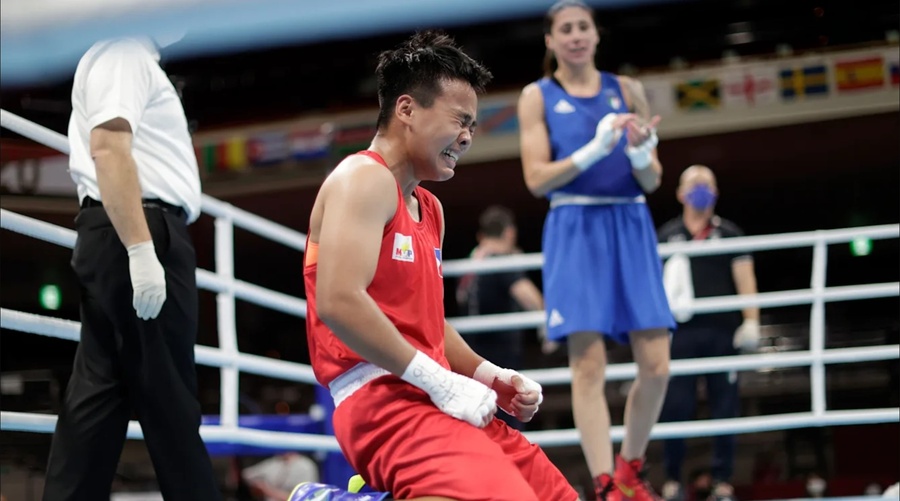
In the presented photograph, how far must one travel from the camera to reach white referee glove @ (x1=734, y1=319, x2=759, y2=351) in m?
5.16

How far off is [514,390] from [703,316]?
329 cm

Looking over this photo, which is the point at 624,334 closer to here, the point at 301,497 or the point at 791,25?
the point at 301,497

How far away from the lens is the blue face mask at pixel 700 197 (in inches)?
206

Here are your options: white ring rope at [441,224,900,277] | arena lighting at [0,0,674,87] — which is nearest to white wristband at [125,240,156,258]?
arena lighting at [0,0,674,87]

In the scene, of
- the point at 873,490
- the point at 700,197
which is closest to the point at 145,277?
the point at 700,197

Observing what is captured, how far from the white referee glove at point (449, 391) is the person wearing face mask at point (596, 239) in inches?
59.9

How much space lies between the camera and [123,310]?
7.90 ft

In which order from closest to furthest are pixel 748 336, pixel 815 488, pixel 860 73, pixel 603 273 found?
1. pixel 603 273
2. pixel 748 336
3. pixel 815 488
4. pixel 860 73

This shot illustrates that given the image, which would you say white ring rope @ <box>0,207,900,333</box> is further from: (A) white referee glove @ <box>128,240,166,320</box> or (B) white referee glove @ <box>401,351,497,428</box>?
(B) white referee glove @ <box>401,351,497,428</box>

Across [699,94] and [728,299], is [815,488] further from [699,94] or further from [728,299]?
[699,94]

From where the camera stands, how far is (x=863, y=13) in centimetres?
1018

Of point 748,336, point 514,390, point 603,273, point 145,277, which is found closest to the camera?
point 514,390

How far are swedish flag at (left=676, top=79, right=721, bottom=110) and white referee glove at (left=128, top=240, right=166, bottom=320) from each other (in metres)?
9.09

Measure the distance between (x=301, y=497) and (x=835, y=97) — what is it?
951cm
